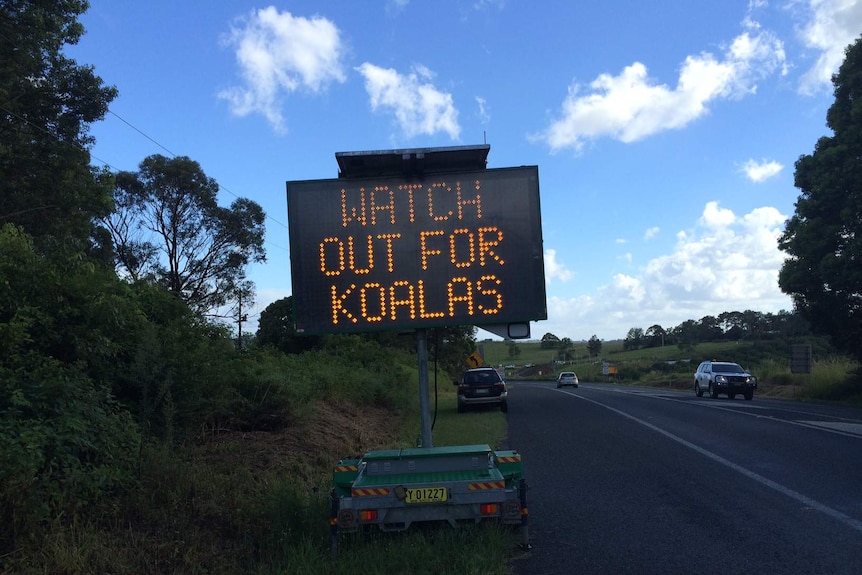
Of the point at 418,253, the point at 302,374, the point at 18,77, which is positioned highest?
the point at 18,77

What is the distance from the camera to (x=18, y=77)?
17344 millimetres

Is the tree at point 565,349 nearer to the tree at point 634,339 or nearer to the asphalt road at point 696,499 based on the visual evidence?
the tree at point 634,339

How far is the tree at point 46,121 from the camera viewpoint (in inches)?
660

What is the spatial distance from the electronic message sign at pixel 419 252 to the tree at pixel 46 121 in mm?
11978

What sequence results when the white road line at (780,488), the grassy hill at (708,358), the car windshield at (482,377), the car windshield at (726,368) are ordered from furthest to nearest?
the car windshield at (726,368)
the grassy hill at (708,358)
the car windshield at (482,377)
the white road line at (780,488)

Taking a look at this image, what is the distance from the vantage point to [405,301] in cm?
703

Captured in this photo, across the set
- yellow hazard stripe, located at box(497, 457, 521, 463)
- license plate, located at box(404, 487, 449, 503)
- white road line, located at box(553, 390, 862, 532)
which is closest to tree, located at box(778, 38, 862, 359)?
white road line, located at box(553, 390, 862, 532)

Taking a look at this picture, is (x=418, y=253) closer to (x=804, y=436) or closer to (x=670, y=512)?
(x=670, y=512)

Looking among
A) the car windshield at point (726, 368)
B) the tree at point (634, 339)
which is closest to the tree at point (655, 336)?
the tree at point (634, 339)

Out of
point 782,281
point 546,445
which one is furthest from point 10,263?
point 782,281

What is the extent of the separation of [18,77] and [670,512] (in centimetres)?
1788

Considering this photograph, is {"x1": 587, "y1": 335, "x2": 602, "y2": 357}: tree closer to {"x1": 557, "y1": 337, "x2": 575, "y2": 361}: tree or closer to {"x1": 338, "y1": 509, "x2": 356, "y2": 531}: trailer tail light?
{"x1": 557, "y1": 337, "x2": 575, "y2": 361}: tree

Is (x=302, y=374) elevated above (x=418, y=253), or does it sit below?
below

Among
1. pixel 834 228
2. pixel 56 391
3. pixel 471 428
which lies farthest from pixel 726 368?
pixel 56 391
